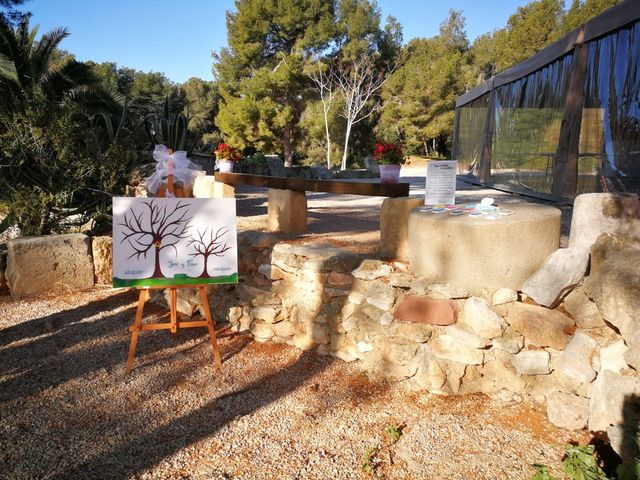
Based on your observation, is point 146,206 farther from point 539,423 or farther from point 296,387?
point 539,423

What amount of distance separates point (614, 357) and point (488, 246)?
90cm

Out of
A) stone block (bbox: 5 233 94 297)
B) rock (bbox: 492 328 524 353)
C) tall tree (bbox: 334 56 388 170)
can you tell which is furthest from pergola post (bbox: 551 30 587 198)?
tall tree (bbox: 334 56 388 170)

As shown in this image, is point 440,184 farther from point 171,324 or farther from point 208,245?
point 171,324

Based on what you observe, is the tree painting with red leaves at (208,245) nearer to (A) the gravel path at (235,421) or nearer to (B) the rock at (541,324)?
(A) the gravel path at (235,421)

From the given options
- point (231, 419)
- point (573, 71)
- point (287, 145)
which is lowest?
point (231, 419)

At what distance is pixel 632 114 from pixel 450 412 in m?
4.90

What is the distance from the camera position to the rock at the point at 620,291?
2.30 metres

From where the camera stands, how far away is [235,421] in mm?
2715

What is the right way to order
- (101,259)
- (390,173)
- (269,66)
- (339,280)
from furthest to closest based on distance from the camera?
(269,66), (101,259), (390,173), (339,280)

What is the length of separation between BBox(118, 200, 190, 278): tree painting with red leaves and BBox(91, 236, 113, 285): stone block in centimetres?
222

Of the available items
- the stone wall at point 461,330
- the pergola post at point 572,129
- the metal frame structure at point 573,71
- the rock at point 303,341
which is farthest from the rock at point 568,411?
the pergola post at point 572,129

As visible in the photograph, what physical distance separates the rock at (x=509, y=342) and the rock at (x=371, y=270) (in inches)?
33.8

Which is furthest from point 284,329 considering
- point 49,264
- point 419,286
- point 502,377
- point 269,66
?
point 269,66

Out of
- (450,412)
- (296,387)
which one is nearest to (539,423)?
(450,412)
